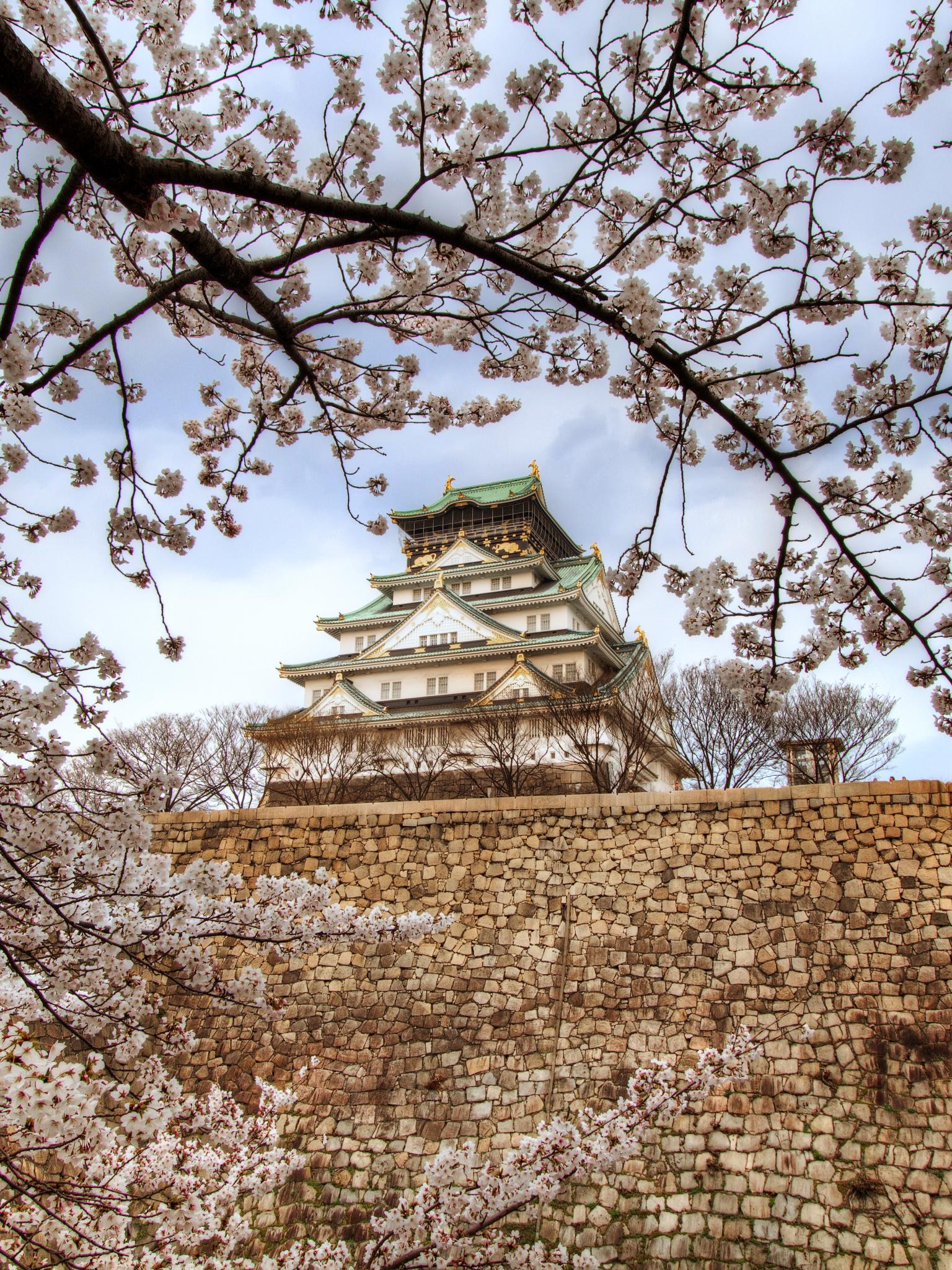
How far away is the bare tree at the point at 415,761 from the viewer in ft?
57.4

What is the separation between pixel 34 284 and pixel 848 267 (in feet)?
13.3

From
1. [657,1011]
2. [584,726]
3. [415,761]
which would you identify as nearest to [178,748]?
[415,761]

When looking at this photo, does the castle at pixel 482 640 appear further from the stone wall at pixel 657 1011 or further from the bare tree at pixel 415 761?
the stone wall at pixel 657 1011

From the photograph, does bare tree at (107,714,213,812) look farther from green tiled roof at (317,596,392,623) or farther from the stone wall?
the stone wall

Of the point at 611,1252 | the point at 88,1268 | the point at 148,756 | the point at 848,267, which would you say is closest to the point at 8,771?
the point at 88,1268

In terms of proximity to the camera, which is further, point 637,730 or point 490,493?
point 490,493

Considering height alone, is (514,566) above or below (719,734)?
above

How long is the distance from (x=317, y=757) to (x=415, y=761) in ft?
8.03

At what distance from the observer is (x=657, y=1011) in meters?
6.89

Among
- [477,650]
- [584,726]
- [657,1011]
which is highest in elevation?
[477,650]

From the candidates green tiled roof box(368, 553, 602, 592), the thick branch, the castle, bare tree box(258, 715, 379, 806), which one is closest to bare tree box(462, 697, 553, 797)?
the castle

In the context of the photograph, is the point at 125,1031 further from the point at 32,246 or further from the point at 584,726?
the point at 584,726

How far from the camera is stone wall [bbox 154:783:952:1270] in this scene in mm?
5855

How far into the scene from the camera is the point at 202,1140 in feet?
19.3
